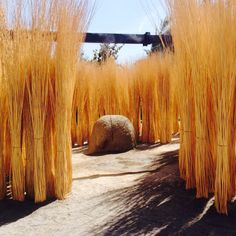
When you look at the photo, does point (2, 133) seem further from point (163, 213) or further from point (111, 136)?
point (111, 136)

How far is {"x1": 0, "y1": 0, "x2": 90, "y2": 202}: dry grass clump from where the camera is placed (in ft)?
7.52

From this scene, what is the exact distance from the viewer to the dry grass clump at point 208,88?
1977 millimetres

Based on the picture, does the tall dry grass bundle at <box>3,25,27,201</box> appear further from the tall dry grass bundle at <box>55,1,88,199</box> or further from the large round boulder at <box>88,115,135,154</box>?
the large round boulder at <box>88,115,135,154</box>

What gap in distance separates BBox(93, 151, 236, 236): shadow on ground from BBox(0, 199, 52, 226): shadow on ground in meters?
0.52

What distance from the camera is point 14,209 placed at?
89.7 inches

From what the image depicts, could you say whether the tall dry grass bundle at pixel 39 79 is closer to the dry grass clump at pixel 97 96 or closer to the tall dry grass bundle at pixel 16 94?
the tall dry grass bundle at pixel 16 94

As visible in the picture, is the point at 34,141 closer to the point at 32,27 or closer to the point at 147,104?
the point at 32,27

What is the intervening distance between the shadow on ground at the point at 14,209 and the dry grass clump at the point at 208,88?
1.13 metres

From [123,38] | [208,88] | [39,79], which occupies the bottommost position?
[208,88]

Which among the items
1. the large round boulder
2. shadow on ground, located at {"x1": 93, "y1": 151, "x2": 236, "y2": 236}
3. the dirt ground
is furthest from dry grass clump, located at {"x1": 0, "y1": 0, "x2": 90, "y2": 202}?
the large round boulder

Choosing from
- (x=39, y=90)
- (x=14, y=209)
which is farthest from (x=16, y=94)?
(x=14, y=209)

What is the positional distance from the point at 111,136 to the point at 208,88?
9.29 ft

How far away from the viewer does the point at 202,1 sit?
2.14m

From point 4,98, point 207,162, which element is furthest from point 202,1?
point 4,98
